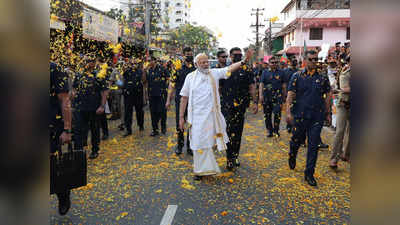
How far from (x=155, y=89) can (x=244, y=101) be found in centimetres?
346

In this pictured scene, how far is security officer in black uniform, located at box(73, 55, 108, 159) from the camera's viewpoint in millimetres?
6625

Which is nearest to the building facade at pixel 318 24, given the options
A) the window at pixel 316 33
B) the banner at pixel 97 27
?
the window at pixel 316 33

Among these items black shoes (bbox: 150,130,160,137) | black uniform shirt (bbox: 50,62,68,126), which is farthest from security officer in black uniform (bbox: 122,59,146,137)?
black uniform shirt (bbox: 50,62,68,126)

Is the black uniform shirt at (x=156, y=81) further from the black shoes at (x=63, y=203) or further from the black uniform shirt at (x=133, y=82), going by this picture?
the black shoes at (x=63, y=203)

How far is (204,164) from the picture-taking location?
207 inches

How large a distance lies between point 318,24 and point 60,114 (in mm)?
38631

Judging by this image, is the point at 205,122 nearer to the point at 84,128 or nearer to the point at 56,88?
the point at 56,88

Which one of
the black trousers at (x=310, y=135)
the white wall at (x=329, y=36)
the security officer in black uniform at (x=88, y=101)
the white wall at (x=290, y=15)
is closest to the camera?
the black trousers at (x=310, y=135)

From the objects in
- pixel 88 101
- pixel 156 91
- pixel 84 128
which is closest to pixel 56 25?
pixel 156 91

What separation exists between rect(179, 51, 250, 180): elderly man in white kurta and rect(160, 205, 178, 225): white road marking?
46.9 inches

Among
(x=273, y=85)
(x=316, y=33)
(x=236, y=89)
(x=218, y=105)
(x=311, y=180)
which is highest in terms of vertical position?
(x=316, y=33)

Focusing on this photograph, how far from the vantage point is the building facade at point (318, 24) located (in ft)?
121

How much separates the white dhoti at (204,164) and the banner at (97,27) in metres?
10.7
